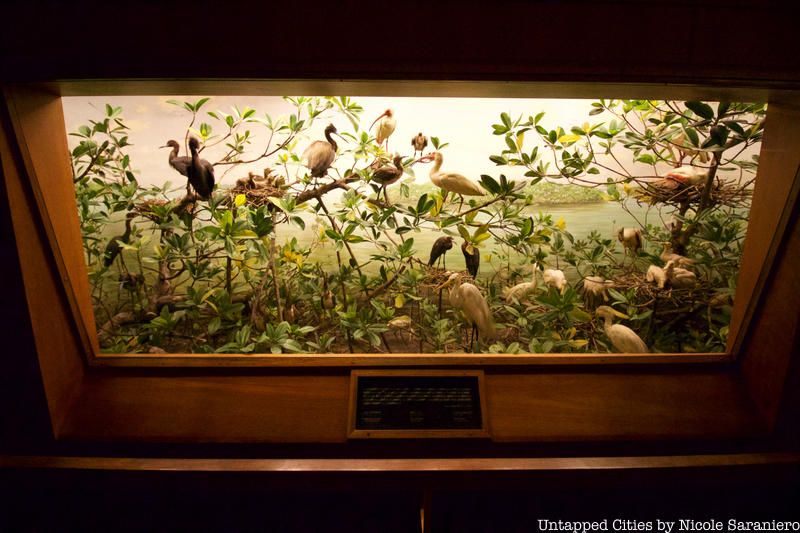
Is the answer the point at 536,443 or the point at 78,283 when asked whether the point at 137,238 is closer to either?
the point at 78,283

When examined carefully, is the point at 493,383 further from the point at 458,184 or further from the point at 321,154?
the point at 321,154

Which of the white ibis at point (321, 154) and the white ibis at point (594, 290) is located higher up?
the white ibis at point (321, 154)

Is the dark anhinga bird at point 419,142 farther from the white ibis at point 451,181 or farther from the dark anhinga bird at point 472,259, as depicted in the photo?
the dark anhinga bird at point 472,259

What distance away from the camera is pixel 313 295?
1326mm

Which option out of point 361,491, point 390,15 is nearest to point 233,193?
point 390,15

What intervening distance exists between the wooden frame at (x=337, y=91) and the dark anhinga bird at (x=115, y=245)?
Result: 78mm

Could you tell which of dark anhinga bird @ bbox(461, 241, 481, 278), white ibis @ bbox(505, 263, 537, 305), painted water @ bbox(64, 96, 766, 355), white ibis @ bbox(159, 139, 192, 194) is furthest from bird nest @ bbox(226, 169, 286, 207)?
white ibis @ bbox(505, 263, 537, 305)

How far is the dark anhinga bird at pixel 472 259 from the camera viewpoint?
124 cm

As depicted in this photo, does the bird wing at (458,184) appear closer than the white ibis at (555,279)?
Yes

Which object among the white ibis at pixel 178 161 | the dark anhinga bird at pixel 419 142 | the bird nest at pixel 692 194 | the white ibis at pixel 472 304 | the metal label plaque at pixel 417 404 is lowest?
the metal label plaque at pixel 417 404

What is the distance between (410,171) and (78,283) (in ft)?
3.37

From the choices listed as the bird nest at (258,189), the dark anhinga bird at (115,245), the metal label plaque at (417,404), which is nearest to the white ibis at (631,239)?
the metal label plaque at (417,404)

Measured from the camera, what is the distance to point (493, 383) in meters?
1.20

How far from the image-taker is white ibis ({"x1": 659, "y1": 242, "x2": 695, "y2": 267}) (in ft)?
4.17
